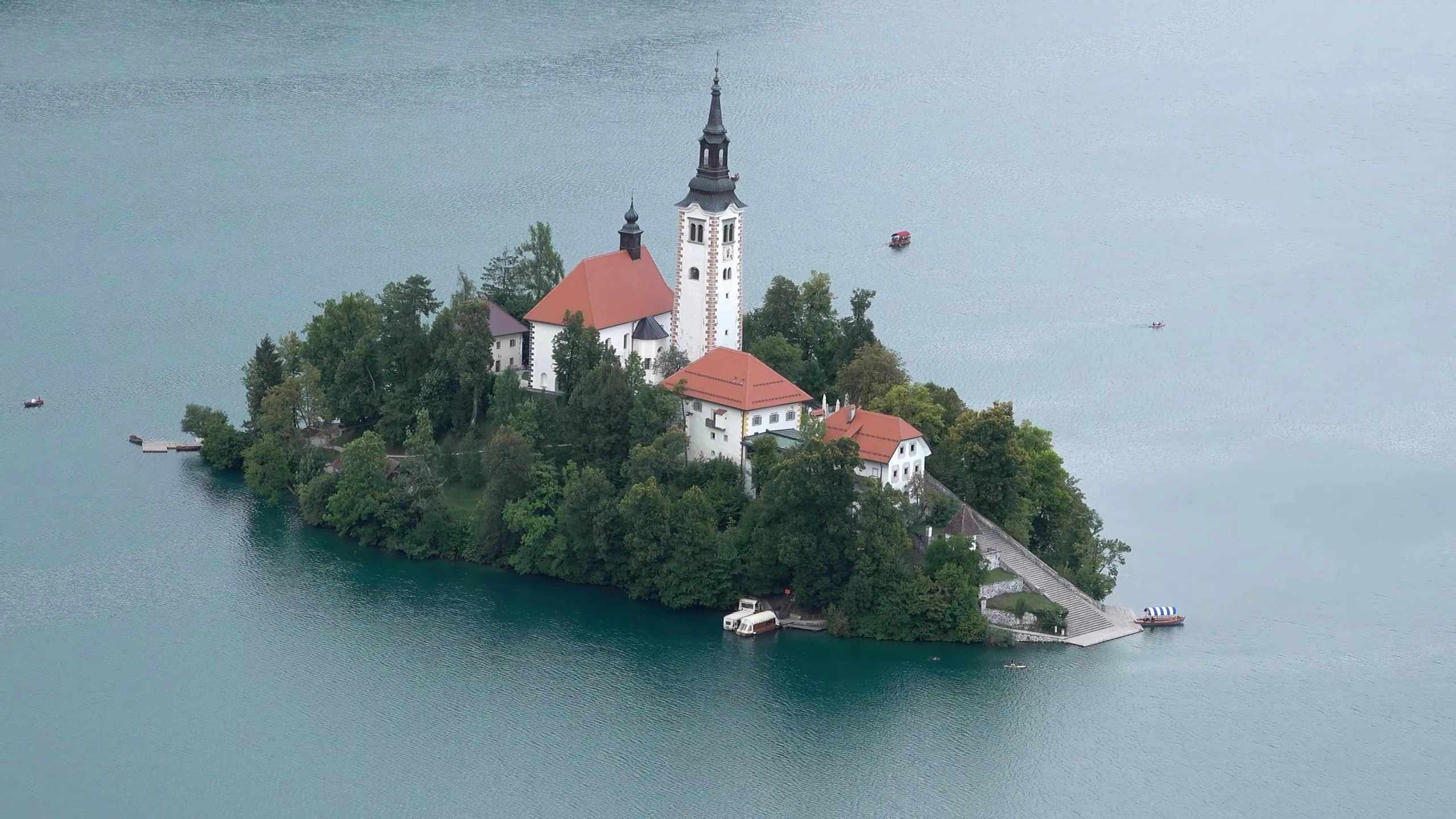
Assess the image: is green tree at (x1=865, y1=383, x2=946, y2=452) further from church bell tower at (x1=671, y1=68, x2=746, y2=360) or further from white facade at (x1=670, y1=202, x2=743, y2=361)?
white facade at (x1=670, y1=202, x2=743, y2=361)

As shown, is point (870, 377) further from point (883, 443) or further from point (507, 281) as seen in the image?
point (507, 281)

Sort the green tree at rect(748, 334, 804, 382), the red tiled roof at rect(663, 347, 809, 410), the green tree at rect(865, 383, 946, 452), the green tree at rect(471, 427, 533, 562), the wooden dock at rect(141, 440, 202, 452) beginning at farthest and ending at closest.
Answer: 1. the wooden dock at rect(141, 440, 202, 452)
2. the green tree at rect(748, 334, 804, 382)
3. the green tree at rect(865, 383, 946, 452)
4. the red tiled roof at rect(663, 347, 809, 410)
5. the green tree at rect(471, 427, 533, 562)

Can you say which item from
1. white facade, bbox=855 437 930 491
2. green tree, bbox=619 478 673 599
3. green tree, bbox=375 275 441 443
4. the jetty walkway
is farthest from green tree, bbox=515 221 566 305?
the jetty walkway

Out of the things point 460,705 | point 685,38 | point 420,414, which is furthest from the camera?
point 685,38

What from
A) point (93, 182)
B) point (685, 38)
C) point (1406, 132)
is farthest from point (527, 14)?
point (1406, 132)

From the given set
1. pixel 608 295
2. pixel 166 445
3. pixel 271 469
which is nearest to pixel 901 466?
pixel 608 295

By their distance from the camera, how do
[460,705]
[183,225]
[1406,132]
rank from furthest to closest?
[1406,132] < [183,225] < [460,705]

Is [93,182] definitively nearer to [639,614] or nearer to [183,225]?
[183,225]

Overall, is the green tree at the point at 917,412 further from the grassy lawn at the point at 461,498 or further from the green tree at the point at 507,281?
the green tree at the point at 507,281
